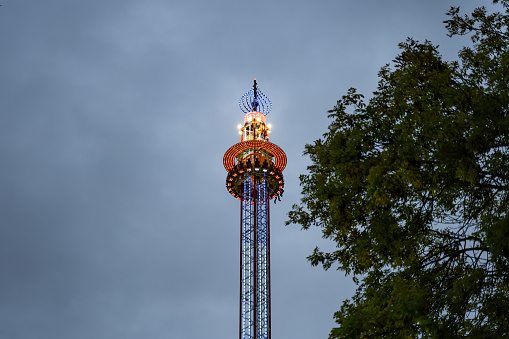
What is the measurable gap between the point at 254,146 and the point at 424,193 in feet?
134

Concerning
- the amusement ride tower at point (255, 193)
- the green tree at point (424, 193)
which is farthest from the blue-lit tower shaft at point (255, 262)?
the green tree at point (424, 193)

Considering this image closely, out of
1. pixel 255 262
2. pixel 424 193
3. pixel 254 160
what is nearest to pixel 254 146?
pixel 254 160

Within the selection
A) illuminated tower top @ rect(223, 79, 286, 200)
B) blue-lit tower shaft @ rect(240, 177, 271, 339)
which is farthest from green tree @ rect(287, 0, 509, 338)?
illuminated tower top @ rect(223, 79, 286, 200)

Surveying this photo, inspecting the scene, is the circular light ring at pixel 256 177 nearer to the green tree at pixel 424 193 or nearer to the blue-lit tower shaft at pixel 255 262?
the blue-lit tower shaft at pixel 255 262

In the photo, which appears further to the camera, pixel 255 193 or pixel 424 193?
pixel 255 193

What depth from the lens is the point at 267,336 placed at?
Answer: 150 ft

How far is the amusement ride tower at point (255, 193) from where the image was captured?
4750 cm

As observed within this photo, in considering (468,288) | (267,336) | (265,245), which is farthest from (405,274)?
(265,245)

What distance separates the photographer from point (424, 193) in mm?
13648

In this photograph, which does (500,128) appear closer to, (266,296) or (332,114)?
(332,114)

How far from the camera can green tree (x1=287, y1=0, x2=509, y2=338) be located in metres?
11.7

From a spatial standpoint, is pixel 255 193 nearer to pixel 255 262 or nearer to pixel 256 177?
pixel 256 177

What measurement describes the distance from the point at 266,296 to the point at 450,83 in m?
36.5

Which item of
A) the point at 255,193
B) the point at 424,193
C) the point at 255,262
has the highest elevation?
the point at 255,193
